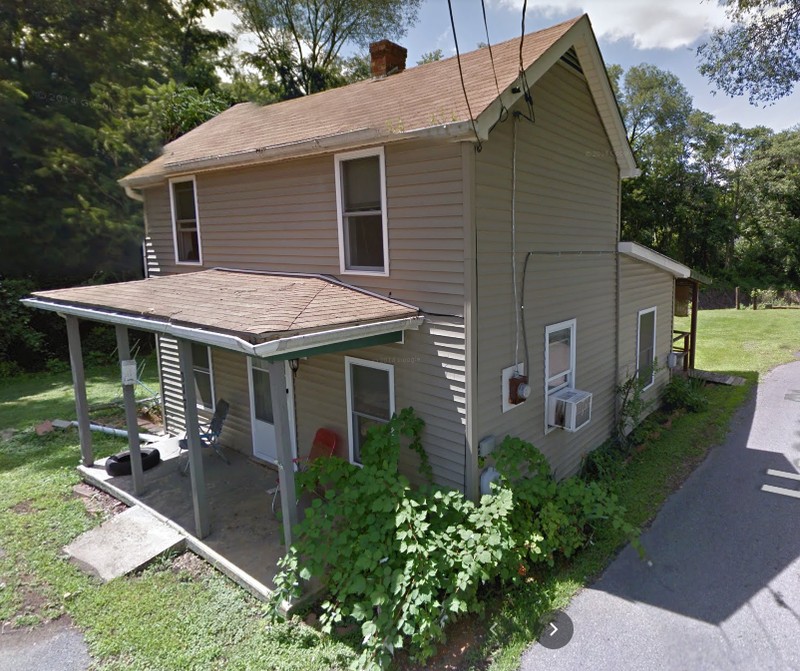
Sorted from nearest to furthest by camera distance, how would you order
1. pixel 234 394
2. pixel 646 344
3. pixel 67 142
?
pixel 234 394 → pixel 646 344 → pixel 67 142

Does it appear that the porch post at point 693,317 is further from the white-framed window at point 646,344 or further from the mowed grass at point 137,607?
the mowed grass at point 137,607

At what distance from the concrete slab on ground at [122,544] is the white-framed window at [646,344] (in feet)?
26.1

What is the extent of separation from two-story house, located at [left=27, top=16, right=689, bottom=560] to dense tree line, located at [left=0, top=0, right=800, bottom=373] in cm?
576

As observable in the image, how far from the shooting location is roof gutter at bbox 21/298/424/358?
173 inches

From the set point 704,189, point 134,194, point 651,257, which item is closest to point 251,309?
point 134,194

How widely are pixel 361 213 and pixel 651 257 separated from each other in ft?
18.8

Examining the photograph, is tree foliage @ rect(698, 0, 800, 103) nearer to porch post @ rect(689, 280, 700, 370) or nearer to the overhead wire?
porch post @ rect(689, 280, 700, 370)

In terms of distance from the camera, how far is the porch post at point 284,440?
4.69 meters

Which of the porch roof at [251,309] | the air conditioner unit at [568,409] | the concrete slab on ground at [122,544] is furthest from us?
the air conditioner unit at [568,409]

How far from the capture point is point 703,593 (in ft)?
16.6

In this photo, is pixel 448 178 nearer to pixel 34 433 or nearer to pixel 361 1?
pixel 34 433

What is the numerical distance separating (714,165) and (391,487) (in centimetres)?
3430

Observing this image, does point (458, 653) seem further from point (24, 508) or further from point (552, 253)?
point (24, 508)

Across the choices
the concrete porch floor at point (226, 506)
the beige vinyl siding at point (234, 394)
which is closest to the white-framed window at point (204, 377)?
the beige vinyl siding at point (234, 394)
